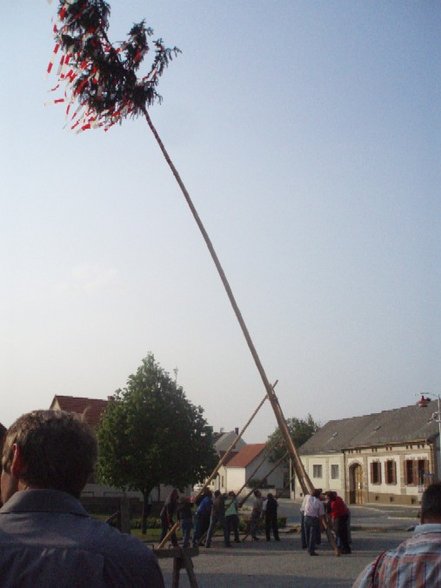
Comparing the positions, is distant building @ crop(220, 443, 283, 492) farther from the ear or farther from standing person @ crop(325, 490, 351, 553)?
the ear

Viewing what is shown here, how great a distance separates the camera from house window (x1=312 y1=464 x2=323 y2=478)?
6216cm

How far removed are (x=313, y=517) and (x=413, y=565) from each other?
16.7 metres

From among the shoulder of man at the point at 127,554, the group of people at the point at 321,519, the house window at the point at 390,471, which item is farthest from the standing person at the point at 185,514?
the house window at the point at 390,471

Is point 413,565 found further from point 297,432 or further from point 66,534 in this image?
point 297,432

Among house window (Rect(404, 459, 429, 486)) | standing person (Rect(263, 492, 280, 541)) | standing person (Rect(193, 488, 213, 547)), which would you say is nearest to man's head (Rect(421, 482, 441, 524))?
standing person (Rect(193, 488, 213, 547))

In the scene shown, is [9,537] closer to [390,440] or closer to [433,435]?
[433,435]

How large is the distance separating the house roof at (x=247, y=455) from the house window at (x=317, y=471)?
75.3ft

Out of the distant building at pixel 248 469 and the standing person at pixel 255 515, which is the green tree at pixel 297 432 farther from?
the standing person at pixel 255 515

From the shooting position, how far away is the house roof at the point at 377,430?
49.8 meters

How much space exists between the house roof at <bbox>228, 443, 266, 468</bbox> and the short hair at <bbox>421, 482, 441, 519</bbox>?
8470 cm

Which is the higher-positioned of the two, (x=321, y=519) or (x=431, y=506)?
(x=431, y=506)

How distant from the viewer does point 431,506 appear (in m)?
3.09

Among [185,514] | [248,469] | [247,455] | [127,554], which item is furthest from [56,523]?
[247,455]

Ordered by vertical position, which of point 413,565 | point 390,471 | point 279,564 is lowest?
point 279,564
